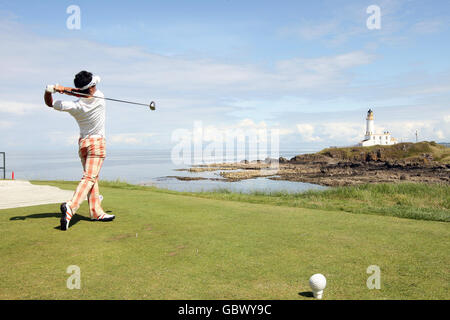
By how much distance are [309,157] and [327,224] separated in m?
80.2

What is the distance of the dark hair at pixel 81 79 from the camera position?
6480mm

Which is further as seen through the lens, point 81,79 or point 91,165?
point 91,165

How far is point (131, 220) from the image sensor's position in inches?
267

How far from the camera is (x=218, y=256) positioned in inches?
177

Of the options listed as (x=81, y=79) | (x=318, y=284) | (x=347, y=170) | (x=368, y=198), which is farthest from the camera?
(x=347, y=170)

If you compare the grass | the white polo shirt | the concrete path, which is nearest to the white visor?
the white polo shirt

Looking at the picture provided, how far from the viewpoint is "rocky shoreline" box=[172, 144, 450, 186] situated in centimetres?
4520

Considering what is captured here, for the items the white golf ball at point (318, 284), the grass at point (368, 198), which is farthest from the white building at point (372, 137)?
the white golf ball at point (318, 284)

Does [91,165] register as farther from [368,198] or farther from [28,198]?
[368,198]

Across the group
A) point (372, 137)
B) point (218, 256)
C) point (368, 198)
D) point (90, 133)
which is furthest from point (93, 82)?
point (372, 137)

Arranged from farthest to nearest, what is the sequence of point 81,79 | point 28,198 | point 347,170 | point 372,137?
point 372,137 → point 347,170 → point 28,198 → point 81,79

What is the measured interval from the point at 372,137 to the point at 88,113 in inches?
4090

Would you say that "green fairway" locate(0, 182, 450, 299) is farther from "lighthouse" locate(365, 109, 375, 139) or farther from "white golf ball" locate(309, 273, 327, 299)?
"lighthouse" locate(365, 109, 375, 139)
